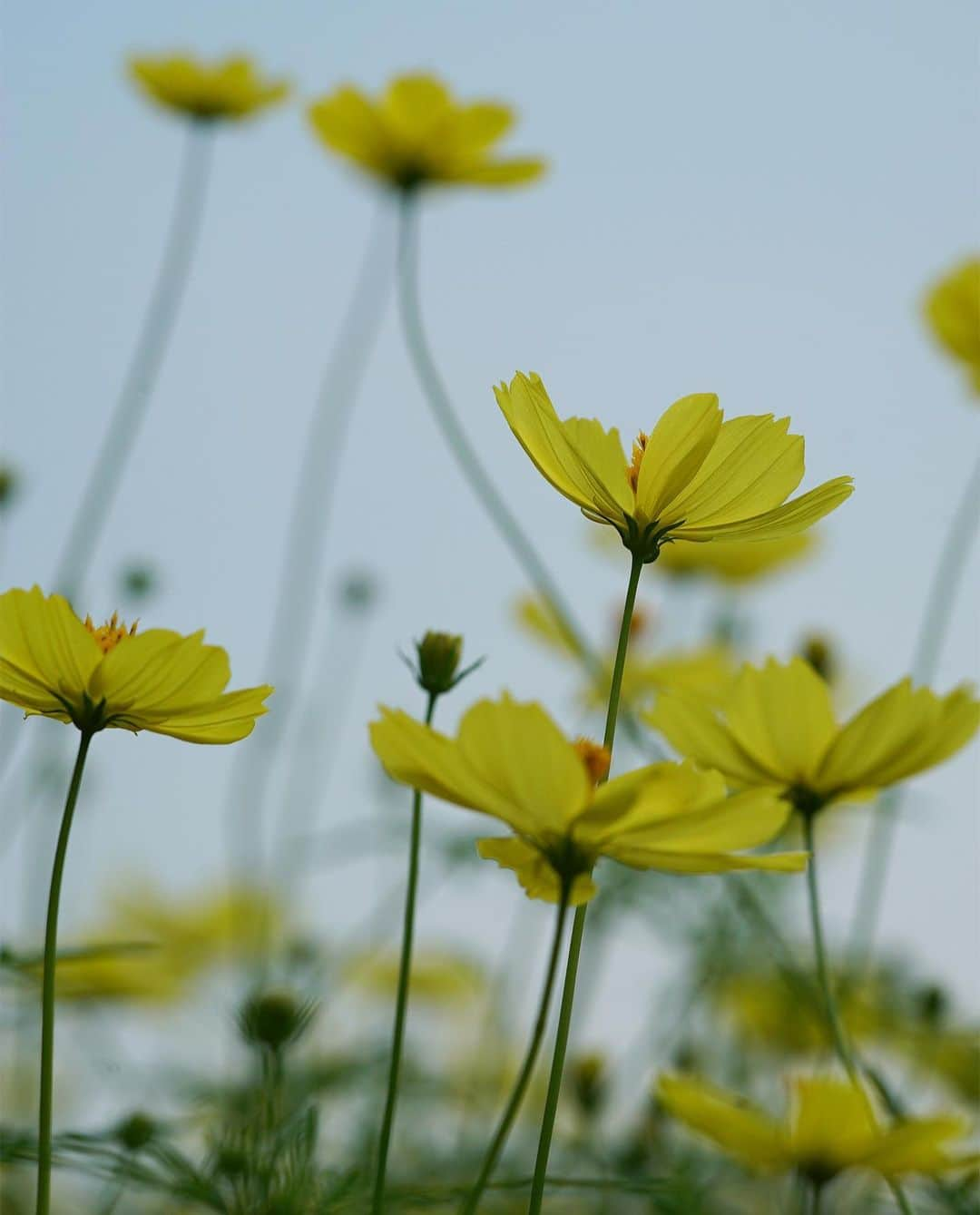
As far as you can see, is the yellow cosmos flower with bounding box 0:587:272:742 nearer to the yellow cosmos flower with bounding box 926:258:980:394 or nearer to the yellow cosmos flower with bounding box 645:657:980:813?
the yellow cosmos flower with bounding box 645:657:980:813

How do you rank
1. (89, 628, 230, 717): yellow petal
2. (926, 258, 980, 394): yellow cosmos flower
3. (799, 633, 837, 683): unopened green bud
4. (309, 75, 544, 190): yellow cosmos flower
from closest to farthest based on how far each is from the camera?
(89, 628, 230, 717): yellow petal < (799, 633, 837, 683): unopened green bud < (926, 258, 980, 394): yellow cosmos flower < (309, 75, 544, 190): yellow cosmos flower

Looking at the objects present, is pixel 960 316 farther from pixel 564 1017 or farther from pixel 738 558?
pixel 564 1017

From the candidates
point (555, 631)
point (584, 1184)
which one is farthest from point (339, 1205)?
point (555, 631)

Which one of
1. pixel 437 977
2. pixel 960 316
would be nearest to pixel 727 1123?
pixel 960 316

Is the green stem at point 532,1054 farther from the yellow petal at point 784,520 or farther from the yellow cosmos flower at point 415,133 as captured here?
the yellow cosmos flower at point 415,133

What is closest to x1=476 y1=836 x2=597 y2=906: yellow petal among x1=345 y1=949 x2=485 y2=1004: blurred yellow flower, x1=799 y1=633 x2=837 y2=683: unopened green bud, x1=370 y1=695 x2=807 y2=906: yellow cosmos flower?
x1=370 y1=695 x2=807 y2=906: yellow cosmos flower

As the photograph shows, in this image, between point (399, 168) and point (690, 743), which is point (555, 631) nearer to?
point (399, 168)

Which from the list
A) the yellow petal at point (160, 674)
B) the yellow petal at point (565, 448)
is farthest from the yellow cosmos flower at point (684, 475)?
the yellow petal at point (160, 674)
